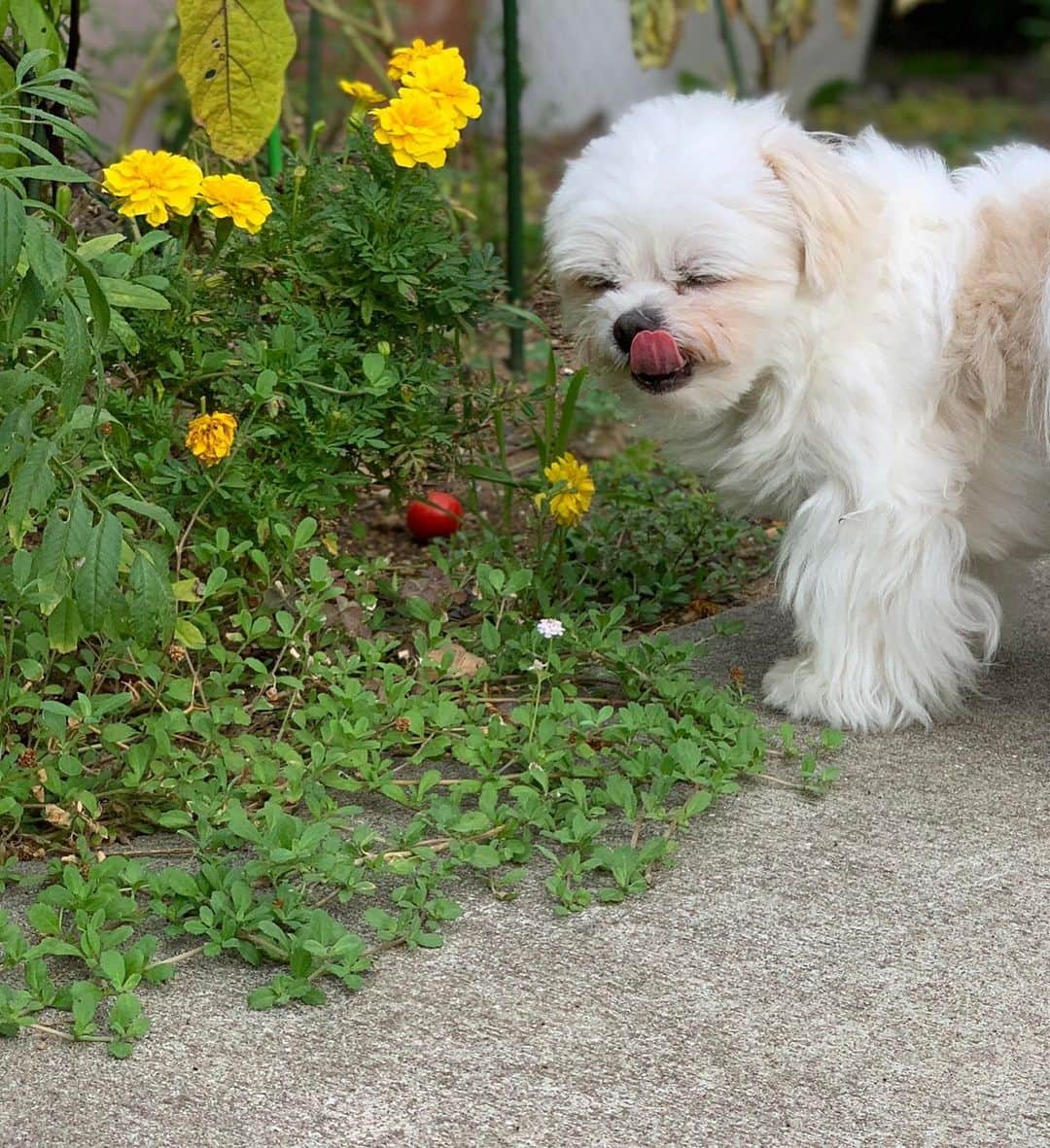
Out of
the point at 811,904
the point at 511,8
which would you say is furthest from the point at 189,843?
the point at 511,8

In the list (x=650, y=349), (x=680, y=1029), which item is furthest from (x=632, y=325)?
(x=680, y=1029)

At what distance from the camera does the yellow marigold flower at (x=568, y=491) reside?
323 cm

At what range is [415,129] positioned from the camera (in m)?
2.94

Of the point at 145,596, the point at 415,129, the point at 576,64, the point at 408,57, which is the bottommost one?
the point at 145,596

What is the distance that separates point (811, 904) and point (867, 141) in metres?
1.40

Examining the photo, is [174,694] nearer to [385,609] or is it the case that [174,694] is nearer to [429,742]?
[429,742]

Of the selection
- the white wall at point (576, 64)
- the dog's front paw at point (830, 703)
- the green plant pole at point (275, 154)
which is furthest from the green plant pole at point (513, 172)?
the white wall at point (576, 64)

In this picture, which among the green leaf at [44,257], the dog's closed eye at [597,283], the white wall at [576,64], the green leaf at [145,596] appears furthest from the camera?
the white wall at [576,64]

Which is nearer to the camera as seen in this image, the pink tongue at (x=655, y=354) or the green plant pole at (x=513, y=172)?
the pink tongue at (x=655, y=354)

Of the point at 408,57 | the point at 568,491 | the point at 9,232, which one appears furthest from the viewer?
the point at 568,491

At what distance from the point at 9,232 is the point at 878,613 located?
1.60 meters

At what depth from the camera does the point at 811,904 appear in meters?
2.35

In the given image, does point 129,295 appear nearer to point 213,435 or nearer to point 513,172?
point 213,435

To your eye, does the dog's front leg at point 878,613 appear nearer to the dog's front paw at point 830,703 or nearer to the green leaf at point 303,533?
the dog's front paw at point 830,703
